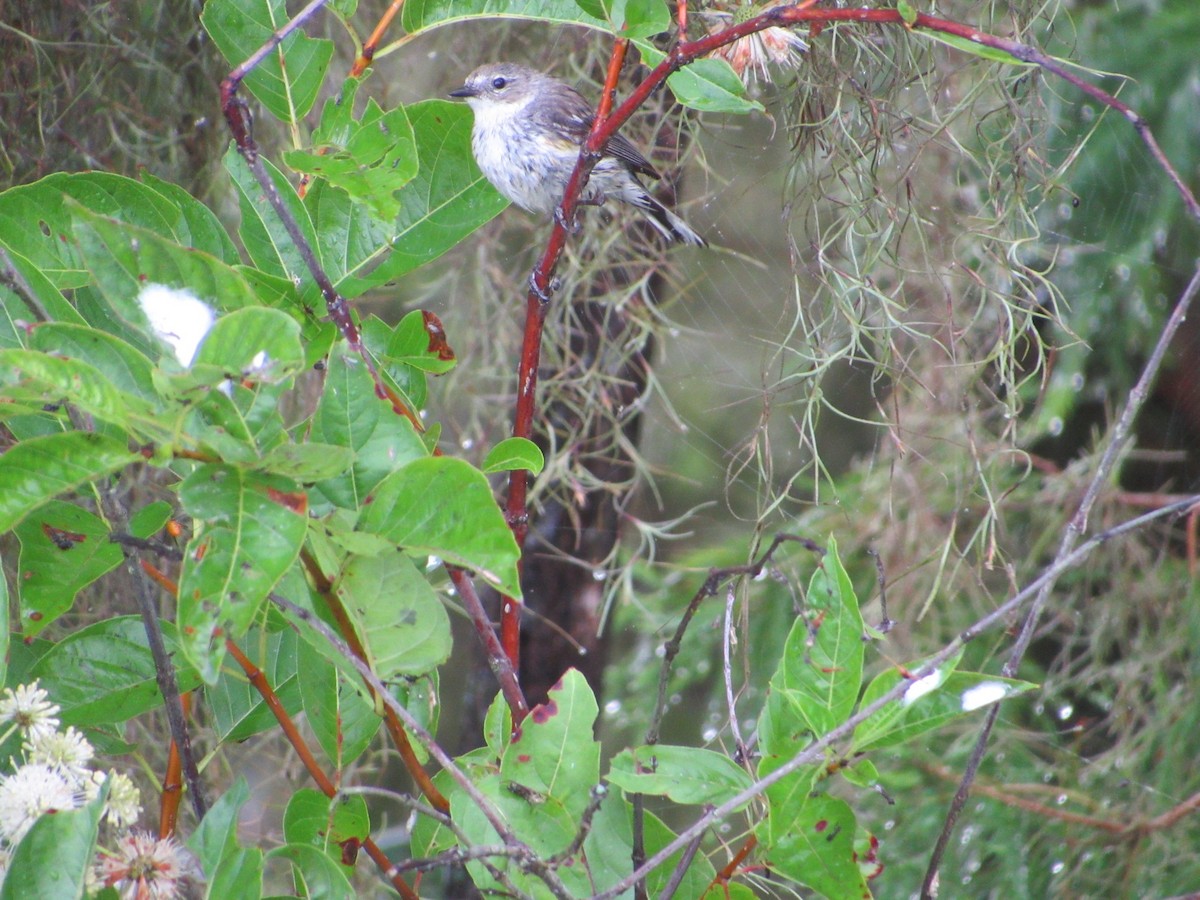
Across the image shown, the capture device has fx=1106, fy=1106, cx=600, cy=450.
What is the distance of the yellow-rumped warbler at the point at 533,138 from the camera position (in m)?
2.07

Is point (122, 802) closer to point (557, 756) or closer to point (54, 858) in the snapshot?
point (54, 858)

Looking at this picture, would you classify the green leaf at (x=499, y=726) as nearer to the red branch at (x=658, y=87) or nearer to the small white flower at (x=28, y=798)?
the red branch at (x=658, y=87)

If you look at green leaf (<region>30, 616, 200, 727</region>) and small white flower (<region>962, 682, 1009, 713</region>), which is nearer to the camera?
small white flower (<region>962, 682, 1009, 713</region>)

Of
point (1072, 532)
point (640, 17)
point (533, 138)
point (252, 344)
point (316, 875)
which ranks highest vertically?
point (640, 17)

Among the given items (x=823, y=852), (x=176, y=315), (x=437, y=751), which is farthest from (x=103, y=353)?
(x=823, y=852)

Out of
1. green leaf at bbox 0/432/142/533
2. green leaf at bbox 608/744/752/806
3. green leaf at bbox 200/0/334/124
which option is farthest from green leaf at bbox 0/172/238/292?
green leaf at bbox 608/744/752/806

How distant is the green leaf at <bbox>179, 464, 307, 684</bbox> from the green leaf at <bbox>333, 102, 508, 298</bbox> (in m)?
0.29

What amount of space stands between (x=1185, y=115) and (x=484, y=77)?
52.2 inches

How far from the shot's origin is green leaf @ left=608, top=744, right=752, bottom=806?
2.18ft

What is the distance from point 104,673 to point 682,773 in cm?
41

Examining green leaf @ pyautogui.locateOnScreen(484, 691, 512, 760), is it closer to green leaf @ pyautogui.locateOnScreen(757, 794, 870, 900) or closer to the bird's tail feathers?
green leaf @ pyautogui.locateOnScreen(757, 794, 870, 900)

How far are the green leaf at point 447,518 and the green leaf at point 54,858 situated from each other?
0.67 feet

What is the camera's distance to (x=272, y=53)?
0.79 meters

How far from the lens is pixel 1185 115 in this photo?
2.08m
